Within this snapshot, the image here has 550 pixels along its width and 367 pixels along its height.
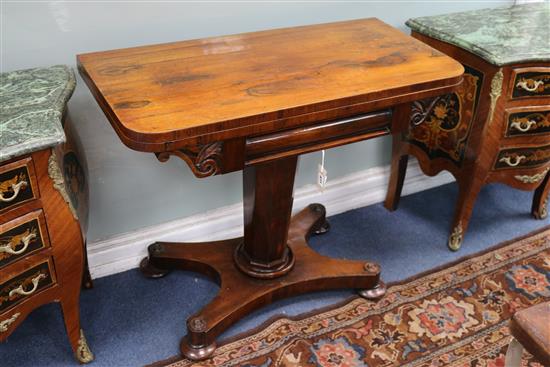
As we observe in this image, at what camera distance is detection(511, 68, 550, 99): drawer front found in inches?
64.2

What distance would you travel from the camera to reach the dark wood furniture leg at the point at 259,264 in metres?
1.55

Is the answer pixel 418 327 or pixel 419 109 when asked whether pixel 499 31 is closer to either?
pixel 419 109

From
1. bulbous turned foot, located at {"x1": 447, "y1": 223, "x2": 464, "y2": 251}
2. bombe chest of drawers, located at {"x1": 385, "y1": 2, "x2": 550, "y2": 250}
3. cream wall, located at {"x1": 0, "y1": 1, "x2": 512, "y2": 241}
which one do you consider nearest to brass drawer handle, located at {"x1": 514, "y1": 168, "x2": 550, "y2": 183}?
bombe chest of drawers, located at {"x1": 385, "y1": 2, "x2": 550, "y2": 250}

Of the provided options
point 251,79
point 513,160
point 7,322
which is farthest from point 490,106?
point 7,322

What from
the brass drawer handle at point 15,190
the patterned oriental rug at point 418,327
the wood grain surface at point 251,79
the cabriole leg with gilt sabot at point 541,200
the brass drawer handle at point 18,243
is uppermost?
the wood grain surface at point 251,79

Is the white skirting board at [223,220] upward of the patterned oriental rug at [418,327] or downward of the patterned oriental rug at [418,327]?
upward

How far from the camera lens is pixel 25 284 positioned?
4.24 feet

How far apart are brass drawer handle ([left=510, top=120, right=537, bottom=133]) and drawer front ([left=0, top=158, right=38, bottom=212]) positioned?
1.32 m

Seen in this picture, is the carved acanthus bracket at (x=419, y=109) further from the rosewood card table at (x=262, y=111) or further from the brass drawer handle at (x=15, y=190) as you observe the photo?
the brass drawer handle at (x=15, y=190)

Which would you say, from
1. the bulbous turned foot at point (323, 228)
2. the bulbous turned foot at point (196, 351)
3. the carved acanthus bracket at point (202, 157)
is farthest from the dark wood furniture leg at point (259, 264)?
the carved acanthus bracket at point (202, 157)

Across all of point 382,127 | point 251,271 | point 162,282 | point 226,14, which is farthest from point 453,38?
point 162,282

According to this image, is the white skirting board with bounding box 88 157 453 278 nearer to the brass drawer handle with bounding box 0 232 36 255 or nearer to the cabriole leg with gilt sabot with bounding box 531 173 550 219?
the cabriole leg with gilt sabot with bounding box 531 173 550 219

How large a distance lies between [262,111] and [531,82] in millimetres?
901

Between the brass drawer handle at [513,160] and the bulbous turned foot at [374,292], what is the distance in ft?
1.77
